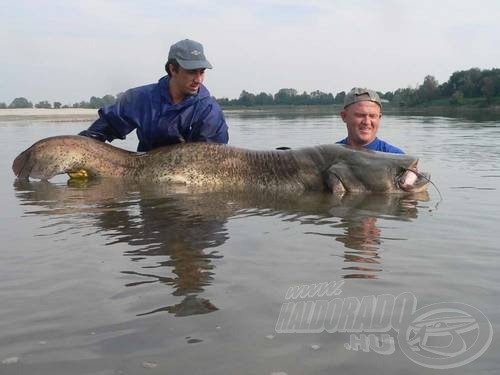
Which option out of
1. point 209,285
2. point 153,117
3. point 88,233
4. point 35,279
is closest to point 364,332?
point 209,285

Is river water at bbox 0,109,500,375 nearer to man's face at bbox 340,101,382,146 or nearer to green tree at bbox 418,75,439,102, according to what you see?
man's face at bbox 340,101,382,146

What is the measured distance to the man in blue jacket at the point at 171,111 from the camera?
7.42 m

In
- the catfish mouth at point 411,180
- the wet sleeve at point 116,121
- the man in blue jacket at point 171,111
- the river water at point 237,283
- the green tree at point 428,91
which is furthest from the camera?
the green tree at point 428,91

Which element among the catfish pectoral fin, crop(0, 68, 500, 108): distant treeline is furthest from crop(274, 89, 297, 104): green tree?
the catfish pectoral fin

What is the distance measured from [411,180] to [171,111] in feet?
10.1

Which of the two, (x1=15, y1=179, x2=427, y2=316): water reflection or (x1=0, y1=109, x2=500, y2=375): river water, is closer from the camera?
(x1=0, y1=109, x2=500, y2=375): river water

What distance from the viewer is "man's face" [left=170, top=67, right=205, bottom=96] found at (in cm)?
723

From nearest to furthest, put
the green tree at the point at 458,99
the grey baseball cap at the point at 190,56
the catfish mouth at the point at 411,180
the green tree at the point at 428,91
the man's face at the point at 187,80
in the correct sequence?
the catfish mouth at the point at 411,180
the grey baseball cap at the point at 190,56
the man's face at the point at 187,80
the green tree at the point at 458,99
the green tree at the point at 428,91

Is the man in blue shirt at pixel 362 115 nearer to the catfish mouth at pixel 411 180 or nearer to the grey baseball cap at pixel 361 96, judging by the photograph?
the grey baseball cap at pixel 361 96

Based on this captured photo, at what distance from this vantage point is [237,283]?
319 cm

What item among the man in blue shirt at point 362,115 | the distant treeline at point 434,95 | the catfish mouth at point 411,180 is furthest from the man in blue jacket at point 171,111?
the distant treeline at point 434,95

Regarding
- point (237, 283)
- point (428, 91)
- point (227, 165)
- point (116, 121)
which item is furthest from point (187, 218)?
point (428, 91)

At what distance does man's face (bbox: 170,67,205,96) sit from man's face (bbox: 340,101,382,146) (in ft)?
6.05

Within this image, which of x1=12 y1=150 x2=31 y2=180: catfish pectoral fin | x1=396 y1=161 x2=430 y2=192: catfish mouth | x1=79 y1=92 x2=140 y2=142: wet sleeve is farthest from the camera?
x1=12 y1=150 x2=31 y2=180: catfish pectoral fin
